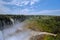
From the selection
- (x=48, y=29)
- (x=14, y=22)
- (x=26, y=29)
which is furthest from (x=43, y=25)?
(x=14, y=22)

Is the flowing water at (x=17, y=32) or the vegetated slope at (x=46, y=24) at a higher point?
the vegetated slope at (x=46, y=24)

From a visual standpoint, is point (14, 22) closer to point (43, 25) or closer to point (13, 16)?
point (13, 16)

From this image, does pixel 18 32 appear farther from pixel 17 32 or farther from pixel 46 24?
pixel 46 24

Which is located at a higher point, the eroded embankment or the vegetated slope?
the vegetated slope

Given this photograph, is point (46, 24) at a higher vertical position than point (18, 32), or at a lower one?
higher

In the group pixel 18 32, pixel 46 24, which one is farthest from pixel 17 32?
pixel 46 24

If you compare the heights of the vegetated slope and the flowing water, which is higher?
the vegetated slope

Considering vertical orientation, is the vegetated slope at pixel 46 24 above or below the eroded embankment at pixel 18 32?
above

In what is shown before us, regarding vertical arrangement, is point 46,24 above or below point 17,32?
above
